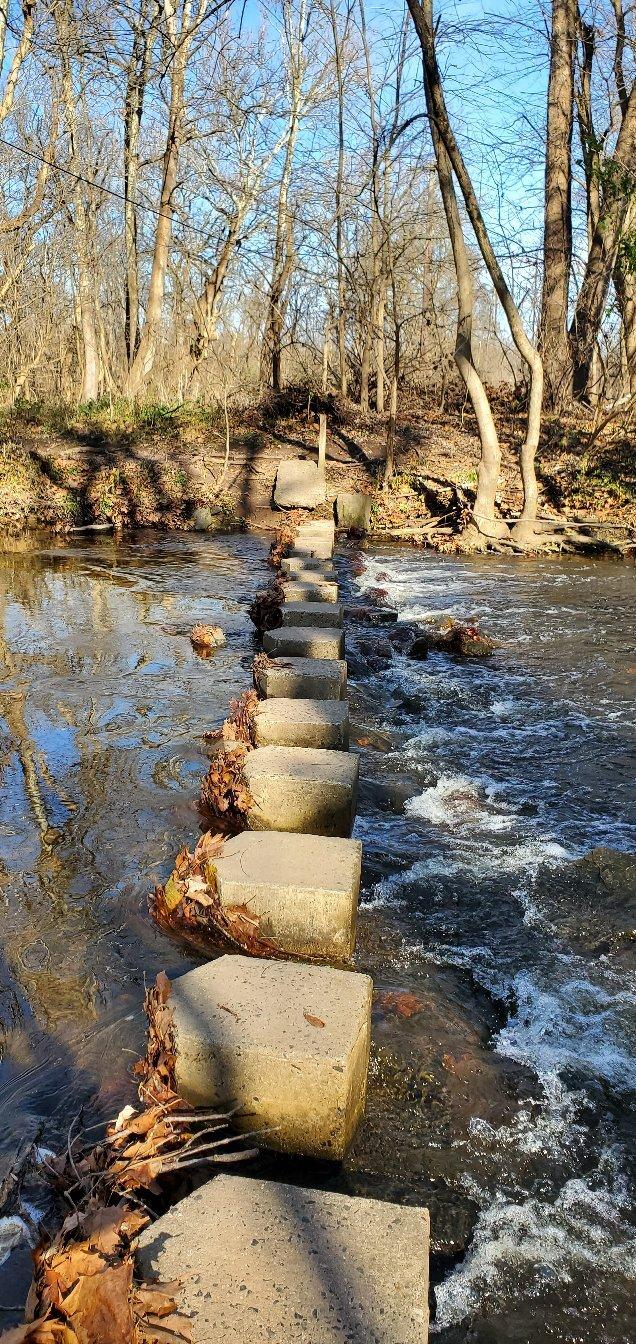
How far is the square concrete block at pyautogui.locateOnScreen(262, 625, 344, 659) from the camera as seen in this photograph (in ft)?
18.5

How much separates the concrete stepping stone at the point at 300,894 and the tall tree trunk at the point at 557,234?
17016 millimetres

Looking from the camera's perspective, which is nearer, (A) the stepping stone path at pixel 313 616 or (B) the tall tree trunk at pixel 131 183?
(A) the stepping stone path at pixel 313 616

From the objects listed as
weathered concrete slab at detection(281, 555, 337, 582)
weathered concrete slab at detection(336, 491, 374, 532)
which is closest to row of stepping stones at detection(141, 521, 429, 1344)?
weathered concrete slab at detection(281, 555, 337, 582)

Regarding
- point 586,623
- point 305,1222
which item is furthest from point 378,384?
point 305,1222

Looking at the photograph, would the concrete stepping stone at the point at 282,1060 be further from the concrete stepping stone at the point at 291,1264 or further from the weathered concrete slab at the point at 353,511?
the weathered concrete slab at the point at 353,511

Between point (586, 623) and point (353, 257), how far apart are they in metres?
13.6

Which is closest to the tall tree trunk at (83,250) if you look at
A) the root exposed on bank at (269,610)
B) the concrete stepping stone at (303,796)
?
the root exposed on bank at (269,610)

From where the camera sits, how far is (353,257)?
19125 millimetres

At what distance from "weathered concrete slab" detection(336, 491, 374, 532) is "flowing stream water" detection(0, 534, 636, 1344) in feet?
26.8

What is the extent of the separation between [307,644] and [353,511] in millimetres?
10078

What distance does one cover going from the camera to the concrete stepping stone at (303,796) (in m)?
3.56

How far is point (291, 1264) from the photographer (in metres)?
1.65

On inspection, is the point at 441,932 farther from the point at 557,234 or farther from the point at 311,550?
the point at 557,234

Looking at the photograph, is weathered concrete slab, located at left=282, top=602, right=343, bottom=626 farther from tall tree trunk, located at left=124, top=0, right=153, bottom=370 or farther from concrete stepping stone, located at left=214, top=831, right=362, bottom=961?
tall tree trunk, located at left=124, top=0, right=153, bottom=370
